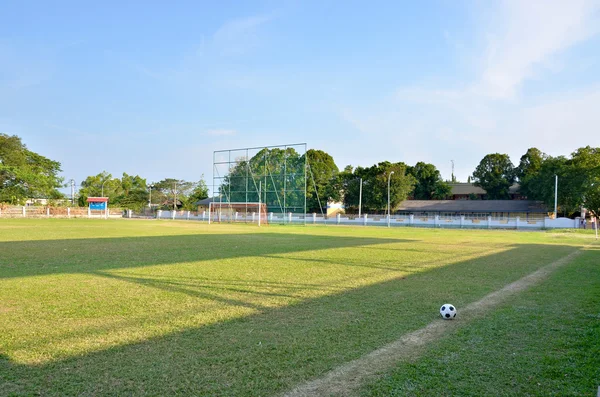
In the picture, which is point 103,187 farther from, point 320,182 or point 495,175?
point 495,175

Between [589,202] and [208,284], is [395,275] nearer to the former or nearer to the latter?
[208,284]

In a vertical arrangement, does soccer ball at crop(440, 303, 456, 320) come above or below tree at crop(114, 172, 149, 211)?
below

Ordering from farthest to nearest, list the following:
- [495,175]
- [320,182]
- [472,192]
Answer: 1. [472,192]
2. [495,175]
3. [320,182]

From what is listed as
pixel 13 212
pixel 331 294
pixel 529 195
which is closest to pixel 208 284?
pixel 331 294

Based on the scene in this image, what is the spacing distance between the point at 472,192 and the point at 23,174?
216 ft

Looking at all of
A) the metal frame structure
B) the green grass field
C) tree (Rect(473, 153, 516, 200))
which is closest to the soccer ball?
the green grass field

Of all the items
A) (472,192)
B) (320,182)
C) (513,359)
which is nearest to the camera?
(513,359)

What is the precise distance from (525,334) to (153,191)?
78000mm

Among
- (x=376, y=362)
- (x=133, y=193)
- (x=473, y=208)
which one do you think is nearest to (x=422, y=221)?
(x=473, y=208)

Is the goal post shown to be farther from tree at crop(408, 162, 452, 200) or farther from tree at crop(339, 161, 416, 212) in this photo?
tree at crop(408, 162, 452, 200)

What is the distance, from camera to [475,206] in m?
58.5

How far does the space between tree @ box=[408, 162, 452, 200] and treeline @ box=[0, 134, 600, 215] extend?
0.50 ft

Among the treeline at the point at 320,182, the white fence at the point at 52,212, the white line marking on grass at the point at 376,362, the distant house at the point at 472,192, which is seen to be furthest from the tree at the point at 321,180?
the white line marking on grass at the point at 376,362

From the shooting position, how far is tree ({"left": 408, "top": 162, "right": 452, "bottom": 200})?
67.1 m
